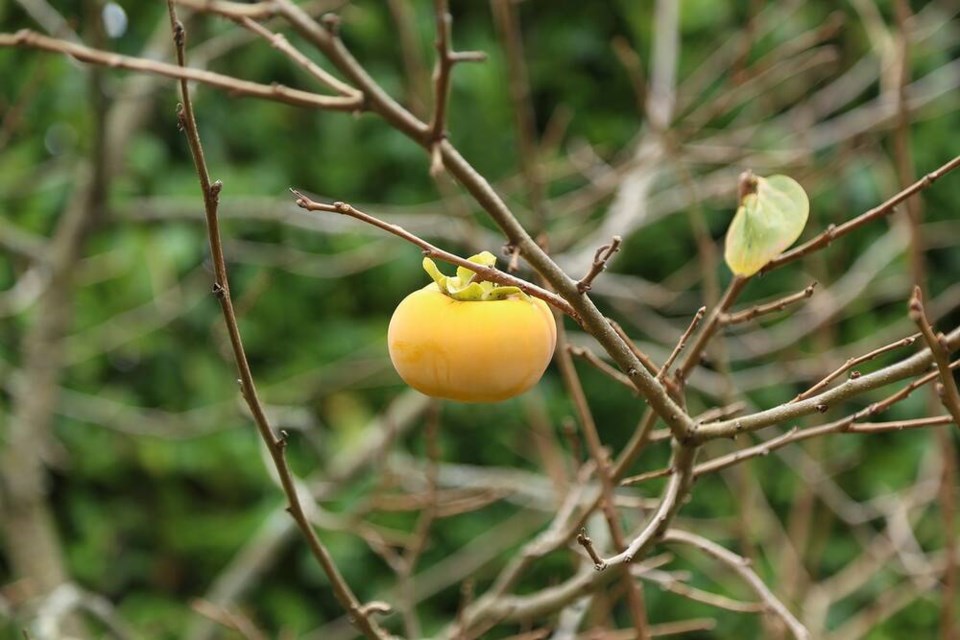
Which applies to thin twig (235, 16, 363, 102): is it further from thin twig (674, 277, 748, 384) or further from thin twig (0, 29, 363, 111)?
thin twig (674, 277, 748, 384)

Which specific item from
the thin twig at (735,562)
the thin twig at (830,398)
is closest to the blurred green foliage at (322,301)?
the thin twig at (735,562)

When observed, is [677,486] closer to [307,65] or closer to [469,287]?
[469,287]

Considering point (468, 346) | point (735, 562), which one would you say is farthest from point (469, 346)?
point (735, 562)

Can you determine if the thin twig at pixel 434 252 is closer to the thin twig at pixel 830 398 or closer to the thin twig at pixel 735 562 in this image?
the thin twig at pixel 830 398

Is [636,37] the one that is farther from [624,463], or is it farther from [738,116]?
[624,463]

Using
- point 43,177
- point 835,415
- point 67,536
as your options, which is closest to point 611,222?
point 835,415

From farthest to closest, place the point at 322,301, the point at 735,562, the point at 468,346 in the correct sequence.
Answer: the point at 322,301, the point at 735,562, the point at 468,346
